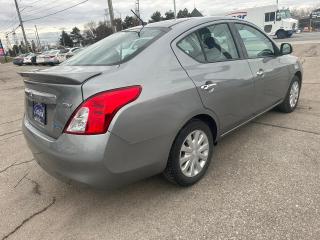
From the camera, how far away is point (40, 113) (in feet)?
8.96

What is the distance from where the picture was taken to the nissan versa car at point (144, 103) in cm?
232

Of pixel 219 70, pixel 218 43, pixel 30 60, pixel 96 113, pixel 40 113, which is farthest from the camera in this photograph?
pixel 30 60

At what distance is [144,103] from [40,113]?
100cm

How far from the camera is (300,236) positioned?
2.29 metres

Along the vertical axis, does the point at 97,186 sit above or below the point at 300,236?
above

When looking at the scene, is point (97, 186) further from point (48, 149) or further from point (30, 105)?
point (30, 105)

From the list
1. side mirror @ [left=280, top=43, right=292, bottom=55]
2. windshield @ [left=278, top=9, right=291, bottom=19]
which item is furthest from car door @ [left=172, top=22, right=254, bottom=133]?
windshield @ [left=278, top=9, right=291, bottom=19]

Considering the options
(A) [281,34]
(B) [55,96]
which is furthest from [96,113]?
(A) [281,34]

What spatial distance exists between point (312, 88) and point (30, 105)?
5.98 metres

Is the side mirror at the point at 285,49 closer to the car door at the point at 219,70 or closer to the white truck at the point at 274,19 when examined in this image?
the car door at the point at 219,70

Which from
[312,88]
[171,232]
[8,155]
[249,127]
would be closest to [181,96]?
[171,232]

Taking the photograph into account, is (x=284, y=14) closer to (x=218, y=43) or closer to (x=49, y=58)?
(x=49, y=58)

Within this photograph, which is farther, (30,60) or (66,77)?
(30,60)

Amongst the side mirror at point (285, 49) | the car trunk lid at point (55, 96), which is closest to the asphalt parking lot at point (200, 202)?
the car trunk lid at point (55, 96)
